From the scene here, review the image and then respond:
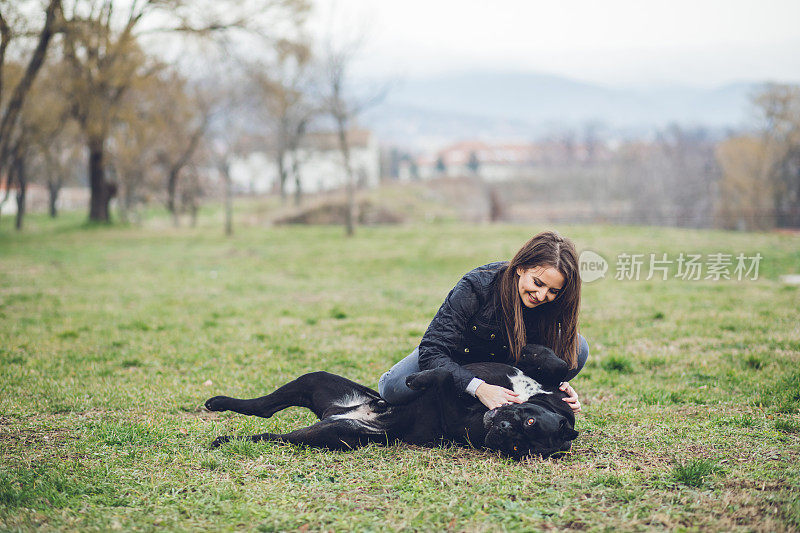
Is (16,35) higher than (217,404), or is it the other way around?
(16,35)

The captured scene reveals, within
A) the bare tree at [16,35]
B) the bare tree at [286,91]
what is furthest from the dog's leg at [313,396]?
the bare tree at [286,91]

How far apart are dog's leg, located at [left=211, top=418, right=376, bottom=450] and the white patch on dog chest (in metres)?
1.03

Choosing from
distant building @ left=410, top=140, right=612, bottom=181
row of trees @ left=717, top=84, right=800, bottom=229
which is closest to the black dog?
row of trees @ left=717, top=84, right=800, bottom=229

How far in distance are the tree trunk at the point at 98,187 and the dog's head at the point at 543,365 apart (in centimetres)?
2864

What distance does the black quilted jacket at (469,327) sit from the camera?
449 centimetres

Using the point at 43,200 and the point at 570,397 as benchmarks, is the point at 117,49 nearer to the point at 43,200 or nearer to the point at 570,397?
the point at 570,397

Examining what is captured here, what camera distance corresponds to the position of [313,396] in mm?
4723

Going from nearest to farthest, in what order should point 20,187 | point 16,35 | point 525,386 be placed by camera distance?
point 525,386
point 16,35
point 20,187

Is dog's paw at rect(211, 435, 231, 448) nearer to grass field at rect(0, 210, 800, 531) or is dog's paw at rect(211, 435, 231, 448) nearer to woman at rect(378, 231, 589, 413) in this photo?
grass field at rect(0, 210, 800, 531)

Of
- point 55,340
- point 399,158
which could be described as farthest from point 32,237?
point 399,158

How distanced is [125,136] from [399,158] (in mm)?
106941

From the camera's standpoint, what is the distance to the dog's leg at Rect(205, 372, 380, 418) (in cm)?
469

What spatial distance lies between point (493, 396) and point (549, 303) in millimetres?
778

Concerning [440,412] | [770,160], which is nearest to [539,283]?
[440,412]
